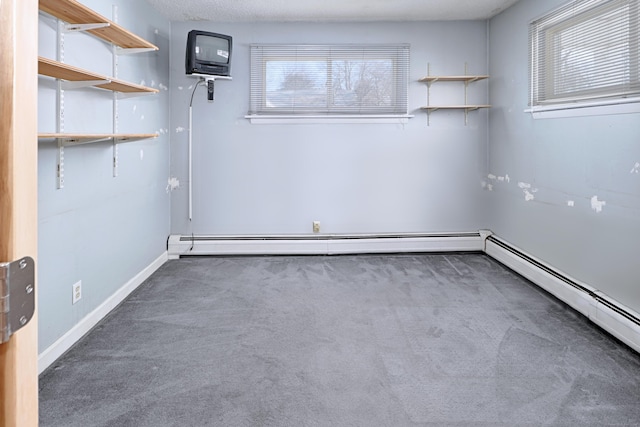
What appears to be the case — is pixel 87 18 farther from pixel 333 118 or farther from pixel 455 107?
pixel 455 107

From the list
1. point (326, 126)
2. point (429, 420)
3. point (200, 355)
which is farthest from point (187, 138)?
point (429, 420)

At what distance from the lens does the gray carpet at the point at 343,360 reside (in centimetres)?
185

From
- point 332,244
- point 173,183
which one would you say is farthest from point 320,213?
point 173,183

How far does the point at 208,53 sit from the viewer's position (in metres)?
4.04

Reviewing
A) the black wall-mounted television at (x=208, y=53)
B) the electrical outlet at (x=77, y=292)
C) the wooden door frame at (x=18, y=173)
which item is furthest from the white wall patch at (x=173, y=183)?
the wooden door frame at (x=18, y=173)

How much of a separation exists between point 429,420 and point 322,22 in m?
3.78

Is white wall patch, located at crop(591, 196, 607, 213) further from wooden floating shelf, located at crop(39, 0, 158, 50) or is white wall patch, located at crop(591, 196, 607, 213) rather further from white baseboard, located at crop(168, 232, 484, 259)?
wooden floating shelf, located at crop(39, 0, 158, 50)

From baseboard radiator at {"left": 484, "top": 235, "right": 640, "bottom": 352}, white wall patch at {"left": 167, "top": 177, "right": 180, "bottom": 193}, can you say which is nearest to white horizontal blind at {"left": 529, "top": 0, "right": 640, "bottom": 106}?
baseboard radiator at {"left": 484, "top": 235, "right": 640, "bottom": 352}

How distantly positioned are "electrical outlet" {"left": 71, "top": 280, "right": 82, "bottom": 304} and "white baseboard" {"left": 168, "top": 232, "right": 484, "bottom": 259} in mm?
1827

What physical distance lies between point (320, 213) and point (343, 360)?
7.85 feet

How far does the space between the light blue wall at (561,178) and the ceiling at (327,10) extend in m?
0.37

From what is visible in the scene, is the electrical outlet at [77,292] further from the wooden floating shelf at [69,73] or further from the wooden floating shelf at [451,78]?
the wooden floating shelf at [451,78]

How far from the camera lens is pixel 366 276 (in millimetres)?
3826

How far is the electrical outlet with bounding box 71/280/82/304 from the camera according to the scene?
2.54m
